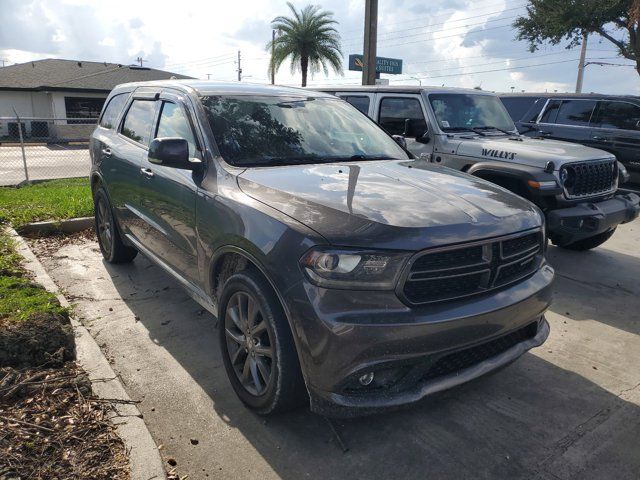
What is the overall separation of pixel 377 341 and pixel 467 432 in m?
1.03

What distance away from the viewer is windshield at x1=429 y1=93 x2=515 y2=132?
654cm

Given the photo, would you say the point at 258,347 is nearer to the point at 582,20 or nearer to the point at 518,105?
the point at 518,105

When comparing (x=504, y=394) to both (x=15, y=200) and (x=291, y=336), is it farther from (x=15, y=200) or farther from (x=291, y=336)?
(x=15, y=200)

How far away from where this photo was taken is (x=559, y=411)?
3172 millimetres

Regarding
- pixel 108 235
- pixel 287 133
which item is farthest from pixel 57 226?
pixel 287 133

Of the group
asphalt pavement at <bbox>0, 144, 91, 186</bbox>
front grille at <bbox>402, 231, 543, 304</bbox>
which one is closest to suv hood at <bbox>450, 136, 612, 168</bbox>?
front grille at <bbox>402, 231, 543, 304</bbox>

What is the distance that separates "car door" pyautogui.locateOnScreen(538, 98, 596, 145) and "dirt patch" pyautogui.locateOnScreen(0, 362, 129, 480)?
27.2 feet

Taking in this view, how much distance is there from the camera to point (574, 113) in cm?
889

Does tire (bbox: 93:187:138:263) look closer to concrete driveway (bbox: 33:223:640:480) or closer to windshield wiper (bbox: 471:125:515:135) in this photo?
concrete driveway (bbox: 33:223:640:480)

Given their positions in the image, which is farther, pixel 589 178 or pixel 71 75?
pixel 71 75

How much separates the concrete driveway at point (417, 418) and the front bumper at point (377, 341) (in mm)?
266

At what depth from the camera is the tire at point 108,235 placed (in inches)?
210

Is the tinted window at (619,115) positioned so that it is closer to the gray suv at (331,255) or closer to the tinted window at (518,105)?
the tinted window at (518,105)

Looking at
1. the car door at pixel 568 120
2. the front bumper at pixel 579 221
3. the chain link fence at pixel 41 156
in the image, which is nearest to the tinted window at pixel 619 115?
the car door at pixel 568 120
